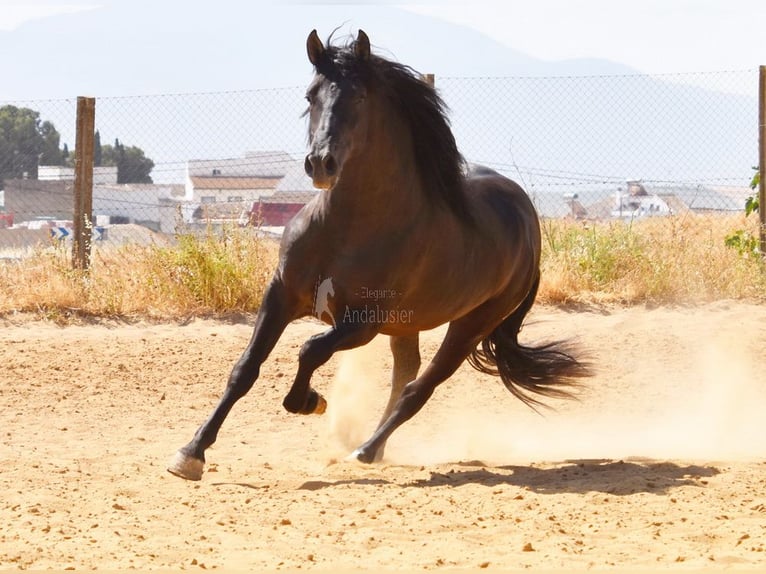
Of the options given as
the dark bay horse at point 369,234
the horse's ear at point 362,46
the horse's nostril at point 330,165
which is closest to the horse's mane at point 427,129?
the dark bay horse at point 369,234

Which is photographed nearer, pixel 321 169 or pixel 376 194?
pixel 321 169

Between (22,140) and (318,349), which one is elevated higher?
(22,140)

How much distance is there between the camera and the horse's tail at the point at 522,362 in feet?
22.8

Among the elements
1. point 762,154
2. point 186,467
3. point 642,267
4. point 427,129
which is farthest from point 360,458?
Answer: point 762,154

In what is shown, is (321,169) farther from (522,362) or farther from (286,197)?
(286,197)

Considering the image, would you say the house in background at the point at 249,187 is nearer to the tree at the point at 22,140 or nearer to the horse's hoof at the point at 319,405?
the tree at the point at 22,140

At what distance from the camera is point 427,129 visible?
5.60 metres

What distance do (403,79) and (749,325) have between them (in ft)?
17.4

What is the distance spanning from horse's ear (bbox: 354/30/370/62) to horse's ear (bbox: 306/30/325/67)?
195 mm

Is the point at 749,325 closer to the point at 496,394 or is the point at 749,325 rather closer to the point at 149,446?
the point at 496,394

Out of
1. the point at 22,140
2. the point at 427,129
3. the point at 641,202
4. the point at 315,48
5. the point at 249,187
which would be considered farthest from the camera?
the point at 249,187

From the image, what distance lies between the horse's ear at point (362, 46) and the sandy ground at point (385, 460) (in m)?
2.07

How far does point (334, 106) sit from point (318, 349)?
1.15 meters

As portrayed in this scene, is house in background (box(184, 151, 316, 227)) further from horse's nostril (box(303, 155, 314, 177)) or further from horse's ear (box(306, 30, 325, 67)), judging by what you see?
horse's nostril (box(303, 155, 314, 177))
